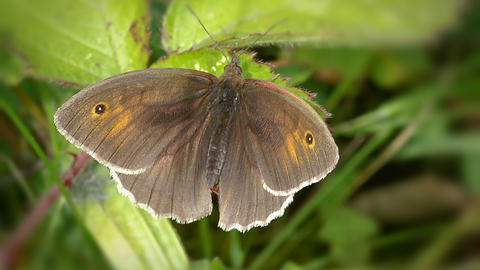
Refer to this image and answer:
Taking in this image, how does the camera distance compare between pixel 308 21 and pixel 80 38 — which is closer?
pixel 80 38

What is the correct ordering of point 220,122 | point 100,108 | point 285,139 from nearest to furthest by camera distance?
1. point 100,108
2. point 285,139
3. point 220,122

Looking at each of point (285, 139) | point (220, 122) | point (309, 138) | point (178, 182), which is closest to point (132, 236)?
point (178, 182)

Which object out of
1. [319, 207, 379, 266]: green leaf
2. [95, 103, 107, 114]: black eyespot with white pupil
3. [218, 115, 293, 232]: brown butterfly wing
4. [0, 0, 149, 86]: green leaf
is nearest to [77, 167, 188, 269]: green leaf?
[218, 115, 293, 232]: brown butterfly wing

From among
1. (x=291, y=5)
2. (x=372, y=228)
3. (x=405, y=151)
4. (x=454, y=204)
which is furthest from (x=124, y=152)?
(x=454, y=204)

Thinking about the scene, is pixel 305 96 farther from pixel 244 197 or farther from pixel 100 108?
pixel 100 108

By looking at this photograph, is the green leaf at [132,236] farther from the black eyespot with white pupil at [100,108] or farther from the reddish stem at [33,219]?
the black eyespot with white pupil at [100,108]

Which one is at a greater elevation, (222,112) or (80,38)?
(80,38)

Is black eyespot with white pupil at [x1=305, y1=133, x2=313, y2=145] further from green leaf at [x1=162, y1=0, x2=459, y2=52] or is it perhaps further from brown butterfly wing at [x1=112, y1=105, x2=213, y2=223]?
green leaf at [x1=162, y1=0, x2=459, y2=52]

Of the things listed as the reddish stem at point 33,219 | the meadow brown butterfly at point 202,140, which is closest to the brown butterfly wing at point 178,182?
the meadow brown butterfly at point 202,140
